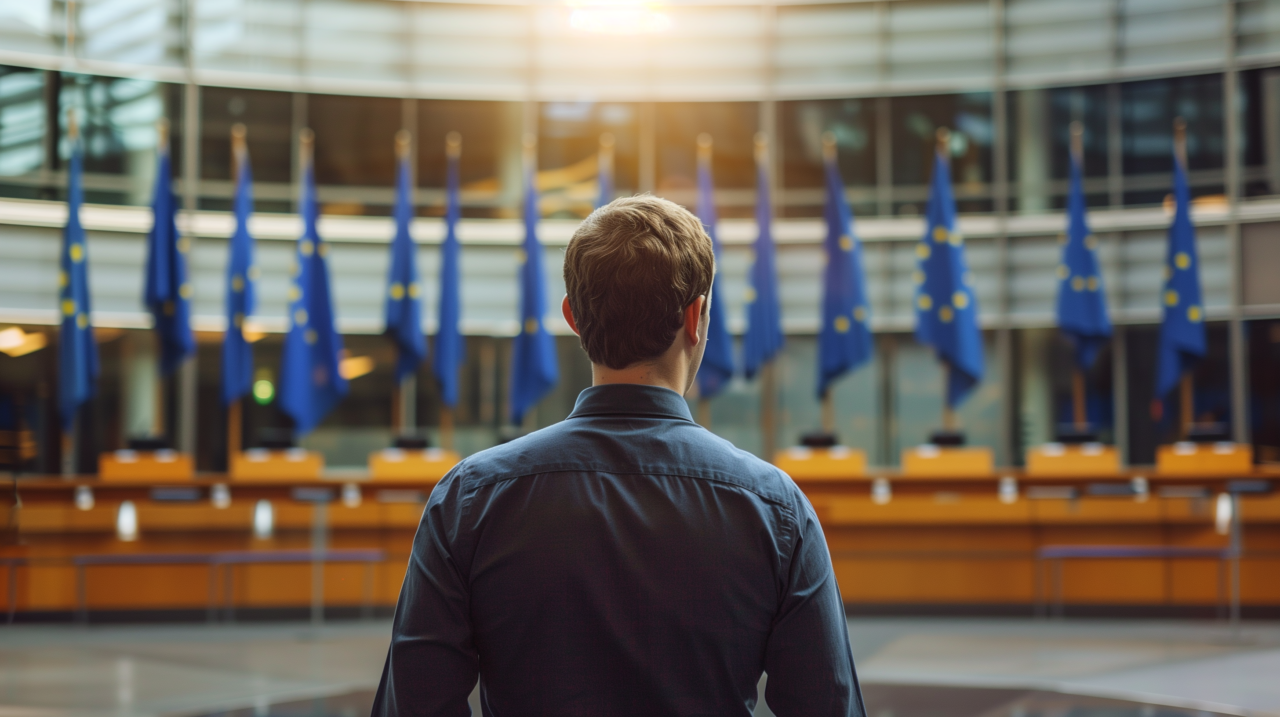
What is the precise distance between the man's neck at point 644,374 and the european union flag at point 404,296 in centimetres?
946

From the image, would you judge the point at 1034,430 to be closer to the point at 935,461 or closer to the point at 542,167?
the point at 935,461

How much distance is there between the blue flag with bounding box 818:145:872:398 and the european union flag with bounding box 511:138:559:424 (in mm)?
2878

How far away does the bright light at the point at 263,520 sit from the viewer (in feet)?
31.3

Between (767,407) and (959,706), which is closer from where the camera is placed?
(959,706)

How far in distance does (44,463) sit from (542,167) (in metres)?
6.85

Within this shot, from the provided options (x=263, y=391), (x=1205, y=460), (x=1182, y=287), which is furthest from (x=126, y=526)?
(x=1182, y=287)

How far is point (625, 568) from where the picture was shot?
106cm

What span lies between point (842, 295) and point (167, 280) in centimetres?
667

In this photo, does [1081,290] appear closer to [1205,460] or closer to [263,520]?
[1205,460]

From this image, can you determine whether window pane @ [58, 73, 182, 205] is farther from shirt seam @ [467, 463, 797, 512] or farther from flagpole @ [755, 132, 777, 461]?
shirt seam @ [467, 463, 797, 512]

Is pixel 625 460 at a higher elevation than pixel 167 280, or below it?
below

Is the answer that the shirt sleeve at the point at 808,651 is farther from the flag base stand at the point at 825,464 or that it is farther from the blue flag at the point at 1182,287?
the blue flag at the point at 1182,287

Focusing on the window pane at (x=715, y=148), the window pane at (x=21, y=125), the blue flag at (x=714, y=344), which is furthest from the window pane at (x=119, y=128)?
the blue flag at (x=714, y=344)

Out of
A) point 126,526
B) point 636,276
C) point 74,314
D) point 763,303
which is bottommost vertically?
point 126,526
